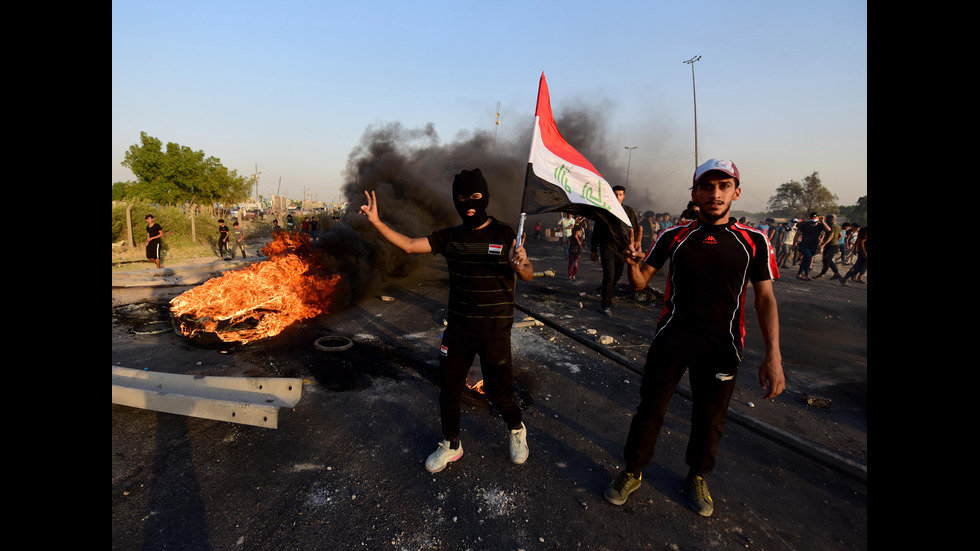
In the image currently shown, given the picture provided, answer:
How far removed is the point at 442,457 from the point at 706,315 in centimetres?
212

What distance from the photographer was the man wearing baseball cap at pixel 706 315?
2268 millimetres

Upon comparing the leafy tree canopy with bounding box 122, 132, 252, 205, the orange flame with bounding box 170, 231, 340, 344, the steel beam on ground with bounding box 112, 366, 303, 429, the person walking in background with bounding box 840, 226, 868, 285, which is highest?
the leafy tree canopy with bounding box 122, 132, 252, 205

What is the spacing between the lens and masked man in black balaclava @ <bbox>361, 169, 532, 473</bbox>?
271 cm

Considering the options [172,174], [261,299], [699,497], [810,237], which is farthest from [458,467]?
[172,174]

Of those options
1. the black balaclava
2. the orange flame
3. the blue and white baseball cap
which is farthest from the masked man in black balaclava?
the orange flame

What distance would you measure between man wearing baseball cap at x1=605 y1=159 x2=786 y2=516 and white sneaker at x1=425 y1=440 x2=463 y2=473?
1.14 meters

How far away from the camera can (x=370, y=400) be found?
12.8 feet

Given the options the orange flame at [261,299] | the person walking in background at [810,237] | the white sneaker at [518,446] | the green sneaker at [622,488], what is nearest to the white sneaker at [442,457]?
the white sneaker at [518,446]

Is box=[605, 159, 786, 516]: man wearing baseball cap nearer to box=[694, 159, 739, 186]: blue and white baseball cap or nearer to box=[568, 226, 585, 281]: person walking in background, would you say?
box=[694, 159, 739, 186]: blue and white baseball cap

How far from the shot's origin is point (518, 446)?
9.67ft

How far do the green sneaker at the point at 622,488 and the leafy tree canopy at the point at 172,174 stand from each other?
30000 millimetres

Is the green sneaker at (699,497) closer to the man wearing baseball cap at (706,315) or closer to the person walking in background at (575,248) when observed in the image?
the man wearing baseball cap at (706,315)

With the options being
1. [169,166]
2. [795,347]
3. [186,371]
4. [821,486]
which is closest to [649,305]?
[795,347]
